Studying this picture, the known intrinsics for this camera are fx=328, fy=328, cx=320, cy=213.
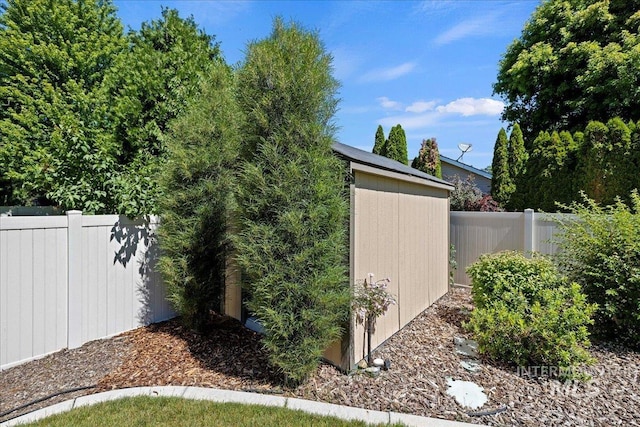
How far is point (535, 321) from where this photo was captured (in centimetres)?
367

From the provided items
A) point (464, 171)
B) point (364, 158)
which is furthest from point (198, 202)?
point (464, 171)

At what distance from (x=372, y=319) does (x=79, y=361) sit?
135 inches

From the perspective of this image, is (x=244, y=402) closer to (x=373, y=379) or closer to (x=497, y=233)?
(x=373, y=379)

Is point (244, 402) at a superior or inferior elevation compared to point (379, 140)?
inferior

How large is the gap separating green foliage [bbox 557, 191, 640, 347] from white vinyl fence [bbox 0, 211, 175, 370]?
640cm

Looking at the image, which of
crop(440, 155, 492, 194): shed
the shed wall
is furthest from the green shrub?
crop(440, 155, 492, 194): shed

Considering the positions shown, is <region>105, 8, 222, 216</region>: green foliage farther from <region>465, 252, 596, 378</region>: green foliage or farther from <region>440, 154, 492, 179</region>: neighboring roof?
<region>440, 154, 492, 179</region>: neighboring roof

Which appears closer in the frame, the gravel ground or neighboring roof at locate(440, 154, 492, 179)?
the gravel ground

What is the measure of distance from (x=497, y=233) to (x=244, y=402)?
647 centimetres

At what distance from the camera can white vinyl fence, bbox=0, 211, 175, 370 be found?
363 centimetres

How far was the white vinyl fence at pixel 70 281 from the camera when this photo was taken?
3.63m

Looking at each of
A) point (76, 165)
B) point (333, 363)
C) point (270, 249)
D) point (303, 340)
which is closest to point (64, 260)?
point (76, 165)

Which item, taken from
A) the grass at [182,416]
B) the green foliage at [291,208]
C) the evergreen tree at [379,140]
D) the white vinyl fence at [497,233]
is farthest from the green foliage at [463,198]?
the grass at [182,416]

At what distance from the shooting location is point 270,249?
3100 millimetres
